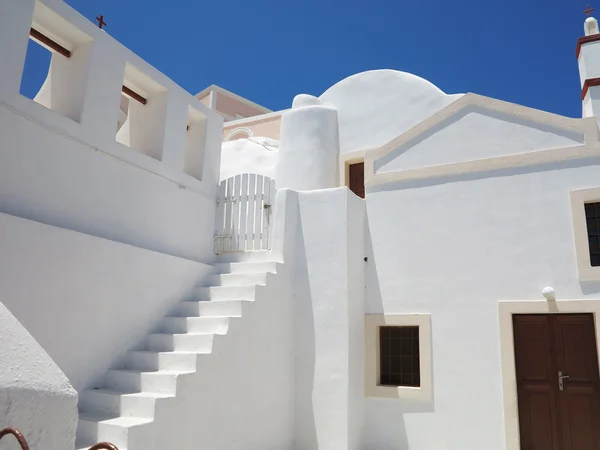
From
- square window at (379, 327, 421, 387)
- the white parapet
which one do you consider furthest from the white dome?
square window at (379, 327, 421, 387)

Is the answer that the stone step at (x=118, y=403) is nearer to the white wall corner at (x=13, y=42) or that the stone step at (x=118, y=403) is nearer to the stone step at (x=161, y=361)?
the stone step at (x=161, y=361)

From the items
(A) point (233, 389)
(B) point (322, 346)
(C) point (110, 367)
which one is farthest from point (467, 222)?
(C) point (110, 367)

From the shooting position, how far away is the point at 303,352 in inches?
307

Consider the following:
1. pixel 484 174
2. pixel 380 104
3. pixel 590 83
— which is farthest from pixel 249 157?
pixel 590 83

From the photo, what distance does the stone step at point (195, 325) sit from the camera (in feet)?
21.5

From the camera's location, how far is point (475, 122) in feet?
27.4

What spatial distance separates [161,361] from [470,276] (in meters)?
4.64

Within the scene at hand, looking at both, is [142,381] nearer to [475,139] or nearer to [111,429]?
[111,429]

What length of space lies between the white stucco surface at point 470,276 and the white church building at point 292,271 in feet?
0.09

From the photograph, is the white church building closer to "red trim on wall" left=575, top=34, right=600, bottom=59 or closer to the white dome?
"red trim on wall" left=575, top=34, right=600, bottom=59

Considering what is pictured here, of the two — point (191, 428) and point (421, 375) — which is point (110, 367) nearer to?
point (191, 428)

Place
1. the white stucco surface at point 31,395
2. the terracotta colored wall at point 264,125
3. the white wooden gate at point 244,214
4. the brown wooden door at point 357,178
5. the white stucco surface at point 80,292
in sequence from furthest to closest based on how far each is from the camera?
1. the terracotta colored wall at point 264,125
2. the brown wooden door at point 357,178
3. the white wooden gate at point 244,214
4. the white stucco surface at point 80,292
5. the white stucco surface at point 31,395

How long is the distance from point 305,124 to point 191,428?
22.6ft

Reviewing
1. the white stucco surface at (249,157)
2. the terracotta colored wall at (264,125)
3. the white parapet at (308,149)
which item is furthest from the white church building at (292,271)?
the terracotta colored wall at (264,125)
